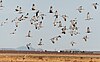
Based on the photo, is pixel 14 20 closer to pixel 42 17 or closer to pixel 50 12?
pixel 42 17

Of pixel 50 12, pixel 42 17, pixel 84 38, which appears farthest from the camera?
pixel 84 38

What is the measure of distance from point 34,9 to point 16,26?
7.14 meters

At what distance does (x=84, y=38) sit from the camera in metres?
68.1

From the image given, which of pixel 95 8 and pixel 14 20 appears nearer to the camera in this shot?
pixel 95 8

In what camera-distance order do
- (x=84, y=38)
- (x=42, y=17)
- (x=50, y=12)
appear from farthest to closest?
(x=84, y=38)
(x=42, y=17)
(x=50, y=12)

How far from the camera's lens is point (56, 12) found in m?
58.7

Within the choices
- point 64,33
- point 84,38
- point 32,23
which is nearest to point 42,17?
point 32,23

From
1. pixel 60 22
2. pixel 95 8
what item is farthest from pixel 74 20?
pixel 95 8

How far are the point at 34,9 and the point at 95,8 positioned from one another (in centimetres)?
964

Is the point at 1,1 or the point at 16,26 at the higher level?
the point at 1,1

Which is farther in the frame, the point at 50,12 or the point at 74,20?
the point at 74,20

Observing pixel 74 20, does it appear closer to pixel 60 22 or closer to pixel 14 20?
pixel 60 22

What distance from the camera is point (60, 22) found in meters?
63.7

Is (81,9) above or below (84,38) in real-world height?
above
